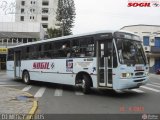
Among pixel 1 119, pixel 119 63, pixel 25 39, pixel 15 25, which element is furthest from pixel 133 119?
pixel 15 25

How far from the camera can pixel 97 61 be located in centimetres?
1426

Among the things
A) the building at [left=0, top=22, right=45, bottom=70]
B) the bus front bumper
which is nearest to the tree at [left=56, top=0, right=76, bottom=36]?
the building at [left=0, top=22, right=45, bottom=70]

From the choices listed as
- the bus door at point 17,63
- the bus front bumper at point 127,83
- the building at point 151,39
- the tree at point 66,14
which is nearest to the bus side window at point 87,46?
the bus front bumper at point 127,83

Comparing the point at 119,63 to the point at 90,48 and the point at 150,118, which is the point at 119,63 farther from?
the point at 150,118

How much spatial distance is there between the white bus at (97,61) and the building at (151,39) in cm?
3619

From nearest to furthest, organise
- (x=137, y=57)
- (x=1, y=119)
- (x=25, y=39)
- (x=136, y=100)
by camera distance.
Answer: (x=1, y=119)
(x=136, y=100)
(x=137, y=57)
(x=25, y=39)

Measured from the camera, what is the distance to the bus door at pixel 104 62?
44.9 ft

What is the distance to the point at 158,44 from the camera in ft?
176

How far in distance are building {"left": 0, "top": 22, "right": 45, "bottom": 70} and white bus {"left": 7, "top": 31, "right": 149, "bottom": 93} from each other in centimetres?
3121

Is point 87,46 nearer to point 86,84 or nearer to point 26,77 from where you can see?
point 86,84

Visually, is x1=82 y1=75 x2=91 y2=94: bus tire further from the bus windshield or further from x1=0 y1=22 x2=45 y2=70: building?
x1=0 y1=22 x2=45 y2=70: building

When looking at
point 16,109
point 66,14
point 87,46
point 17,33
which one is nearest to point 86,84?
point 87,46

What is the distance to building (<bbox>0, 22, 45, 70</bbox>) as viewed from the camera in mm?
50094

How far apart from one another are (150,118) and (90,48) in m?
6.41
